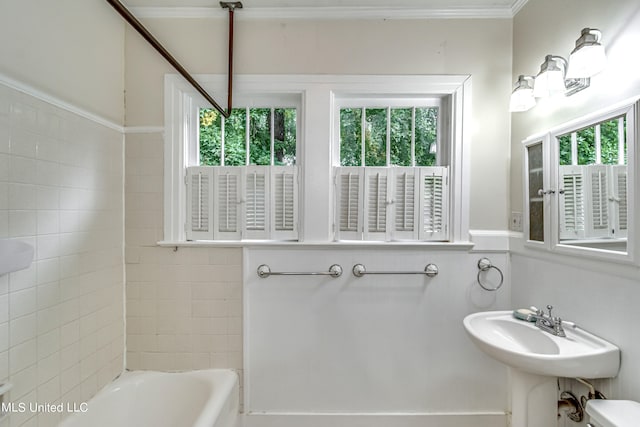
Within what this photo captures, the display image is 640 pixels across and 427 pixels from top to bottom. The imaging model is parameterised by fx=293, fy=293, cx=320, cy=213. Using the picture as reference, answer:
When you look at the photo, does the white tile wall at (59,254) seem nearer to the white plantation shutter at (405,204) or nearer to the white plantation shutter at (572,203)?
the white plantation shutter at (405,204)

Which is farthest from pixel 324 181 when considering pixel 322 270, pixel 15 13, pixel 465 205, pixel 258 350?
pixel 15 13

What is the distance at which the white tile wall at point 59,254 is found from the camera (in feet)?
3.63

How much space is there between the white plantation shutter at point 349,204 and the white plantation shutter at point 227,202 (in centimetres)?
58

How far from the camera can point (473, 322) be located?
4.71 ft

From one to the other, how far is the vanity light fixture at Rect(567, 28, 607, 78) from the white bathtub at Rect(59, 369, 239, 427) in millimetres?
2096

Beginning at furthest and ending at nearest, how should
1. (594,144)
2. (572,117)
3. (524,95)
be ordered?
1. (524,95)
2. (572,117)
3. (594,144)

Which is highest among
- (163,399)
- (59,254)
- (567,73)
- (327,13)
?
(327,13)

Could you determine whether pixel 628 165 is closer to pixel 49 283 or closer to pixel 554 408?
pixel 554 408

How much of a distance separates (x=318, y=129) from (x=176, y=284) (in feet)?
4.01

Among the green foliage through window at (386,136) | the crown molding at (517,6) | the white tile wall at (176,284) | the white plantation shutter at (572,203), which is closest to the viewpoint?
the white plantation shutter at (572,203)

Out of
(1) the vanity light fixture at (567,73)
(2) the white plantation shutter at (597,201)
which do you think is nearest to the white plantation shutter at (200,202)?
(1) the vanity light fixture at (567,73)

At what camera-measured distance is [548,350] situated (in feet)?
4.10

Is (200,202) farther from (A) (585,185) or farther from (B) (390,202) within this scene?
(A) (585,185)

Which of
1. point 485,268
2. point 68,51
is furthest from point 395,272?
point 68,51
